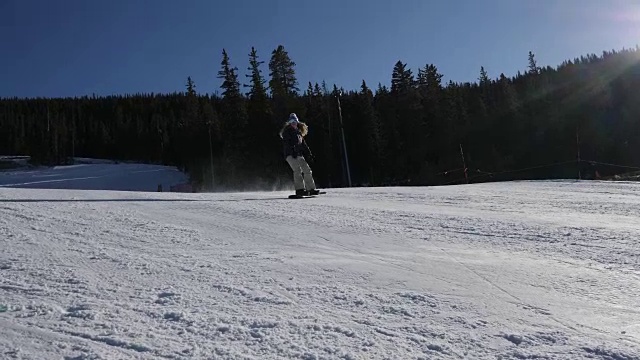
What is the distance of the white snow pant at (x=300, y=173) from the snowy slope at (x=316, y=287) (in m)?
3.96

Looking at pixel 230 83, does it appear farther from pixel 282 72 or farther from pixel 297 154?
pixel 297 154

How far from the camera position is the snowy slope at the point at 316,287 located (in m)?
2.72

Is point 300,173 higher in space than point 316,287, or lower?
higher

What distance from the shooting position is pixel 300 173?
36.9 ft

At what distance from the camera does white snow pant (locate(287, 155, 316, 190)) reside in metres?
11.2

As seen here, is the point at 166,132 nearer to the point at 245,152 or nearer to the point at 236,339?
the point at 245,152

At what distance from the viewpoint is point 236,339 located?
277 cm

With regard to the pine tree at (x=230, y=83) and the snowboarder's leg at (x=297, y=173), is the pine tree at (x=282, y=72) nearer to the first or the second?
the pine tree at (x=230, y=83)

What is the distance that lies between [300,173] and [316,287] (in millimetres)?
7583

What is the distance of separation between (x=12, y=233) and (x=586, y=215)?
26.3 ft

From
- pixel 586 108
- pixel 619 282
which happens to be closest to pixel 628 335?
pixel 619 282

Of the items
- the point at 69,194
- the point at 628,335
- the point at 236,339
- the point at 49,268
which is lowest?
the point at 628,335

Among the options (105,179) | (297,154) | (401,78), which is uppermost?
(401,78)

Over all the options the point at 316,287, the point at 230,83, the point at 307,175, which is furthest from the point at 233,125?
the point at 316,287
